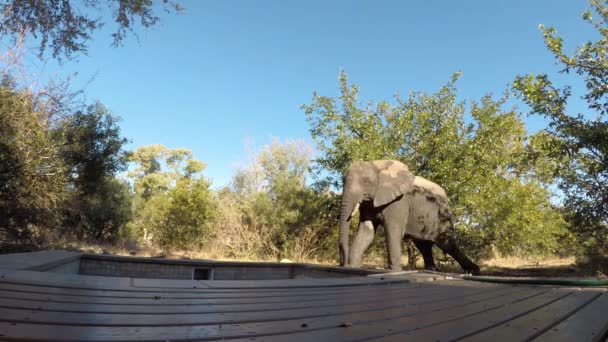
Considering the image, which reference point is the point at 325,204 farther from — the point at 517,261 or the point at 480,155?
the point at 517,261

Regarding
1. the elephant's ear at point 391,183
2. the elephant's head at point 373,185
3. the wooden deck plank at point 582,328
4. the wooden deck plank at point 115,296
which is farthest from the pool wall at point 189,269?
the wooden deck plank at point 582,328

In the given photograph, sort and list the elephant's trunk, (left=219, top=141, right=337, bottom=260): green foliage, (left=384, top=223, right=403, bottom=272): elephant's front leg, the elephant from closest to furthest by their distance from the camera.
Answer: the elephant's trunk < (left=384, top=223, right=403, bottom=272): elephant's front leg < the elephant < (left=219, top=141, right=337, bottom=260): green foliage

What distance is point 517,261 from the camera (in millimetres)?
16578

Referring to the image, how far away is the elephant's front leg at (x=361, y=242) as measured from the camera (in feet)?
27.1

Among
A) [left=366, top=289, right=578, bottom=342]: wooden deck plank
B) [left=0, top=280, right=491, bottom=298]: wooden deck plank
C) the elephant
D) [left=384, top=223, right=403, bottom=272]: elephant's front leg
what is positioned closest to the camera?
[left=366, top=289, right=578, bottom=342]: wooden deck plank

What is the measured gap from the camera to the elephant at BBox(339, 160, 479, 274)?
8.34m

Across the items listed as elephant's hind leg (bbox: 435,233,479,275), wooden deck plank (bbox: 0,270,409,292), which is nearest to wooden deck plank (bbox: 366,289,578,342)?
wooden deck plank (bbox: 0,270,409,292)

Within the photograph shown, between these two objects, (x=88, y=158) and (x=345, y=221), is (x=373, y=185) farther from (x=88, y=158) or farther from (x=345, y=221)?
(x=88, y=158)

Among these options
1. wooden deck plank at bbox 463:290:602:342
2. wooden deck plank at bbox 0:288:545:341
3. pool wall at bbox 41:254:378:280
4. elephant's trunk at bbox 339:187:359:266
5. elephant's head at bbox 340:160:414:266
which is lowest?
pool wall at bbox 41:254:378:280

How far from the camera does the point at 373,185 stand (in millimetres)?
8688

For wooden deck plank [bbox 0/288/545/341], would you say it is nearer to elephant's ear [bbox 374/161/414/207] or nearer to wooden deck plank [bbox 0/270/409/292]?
wooden deck plank [bbox 0/270/409/292]

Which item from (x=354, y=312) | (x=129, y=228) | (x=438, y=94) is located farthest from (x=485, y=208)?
(x=129, y=228)

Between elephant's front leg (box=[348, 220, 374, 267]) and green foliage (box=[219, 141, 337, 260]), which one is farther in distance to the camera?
green foliage (box=[219, 141, 337, 260])

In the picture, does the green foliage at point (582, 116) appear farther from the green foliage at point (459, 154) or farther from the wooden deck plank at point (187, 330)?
the wooden deck plank at point (187, 330)
